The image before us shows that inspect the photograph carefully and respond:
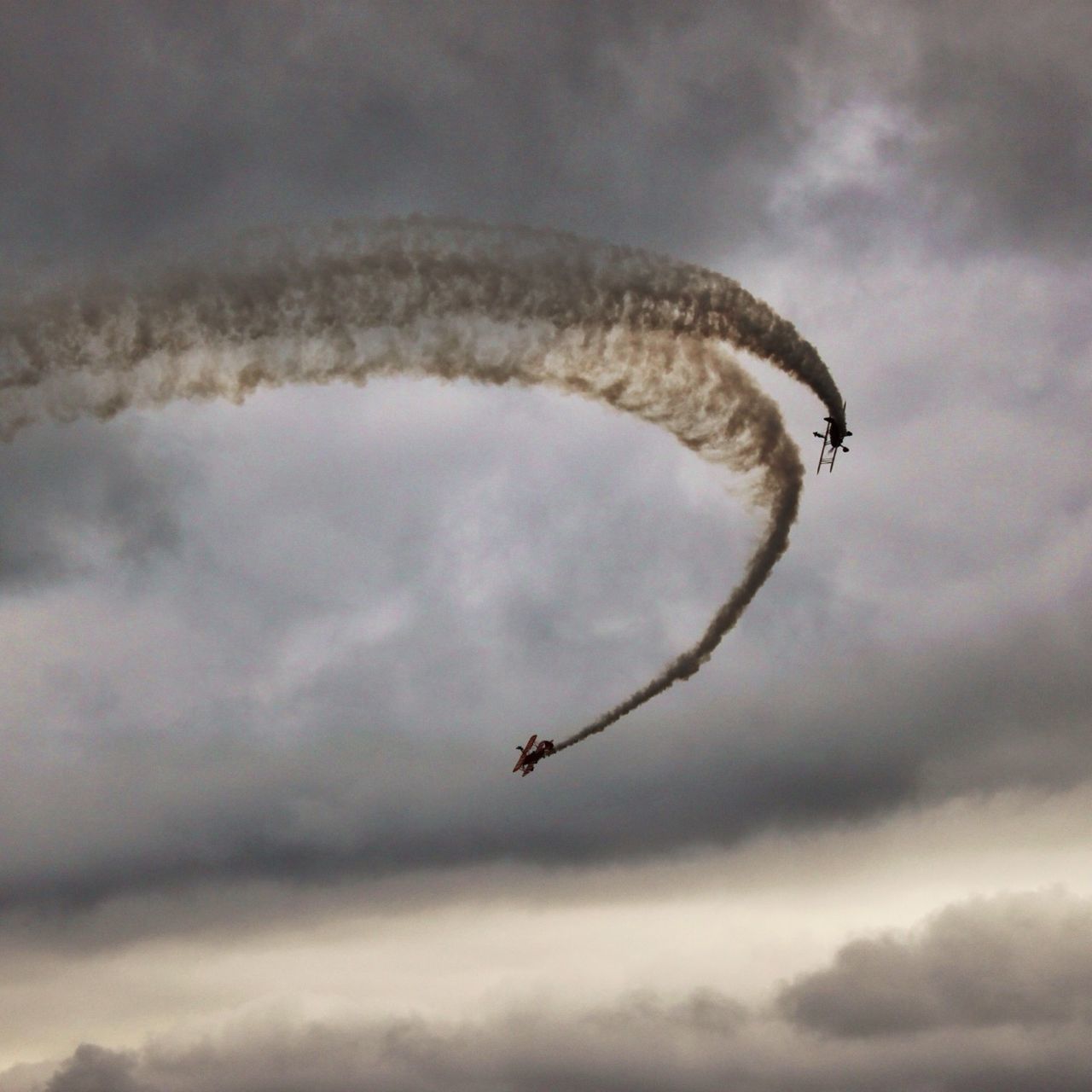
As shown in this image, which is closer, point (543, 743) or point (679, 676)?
point (679, 676)

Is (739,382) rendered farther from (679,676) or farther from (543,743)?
(543,743)

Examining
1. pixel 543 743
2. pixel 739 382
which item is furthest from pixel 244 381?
pixel 543 743

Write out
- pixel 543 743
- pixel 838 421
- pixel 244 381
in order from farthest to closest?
pixel 543 743, pixel 838 421, pixel 244 381

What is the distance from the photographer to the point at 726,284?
95250 mm

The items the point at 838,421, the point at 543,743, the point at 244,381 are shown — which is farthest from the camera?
the point at 543,743

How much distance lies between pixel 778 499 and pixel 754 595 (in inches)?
209

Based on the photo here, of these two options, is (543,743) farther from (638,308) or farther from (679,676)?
(638,308)

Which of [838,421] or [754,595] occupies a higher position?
[838,421]

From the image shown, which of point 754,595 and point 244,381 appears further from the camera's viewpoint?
point 754,595

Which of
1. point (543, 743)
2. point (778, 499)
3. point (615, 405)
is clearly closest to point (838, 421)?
point (778, 499)

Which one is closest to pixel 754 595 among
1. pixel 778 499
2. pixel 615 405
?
pixel 778 499

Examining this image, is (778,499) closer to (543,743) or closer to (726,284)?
(726,284)

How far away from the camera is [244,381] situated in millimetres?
93438

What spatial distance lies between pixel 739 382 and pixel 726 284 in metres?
5.51
